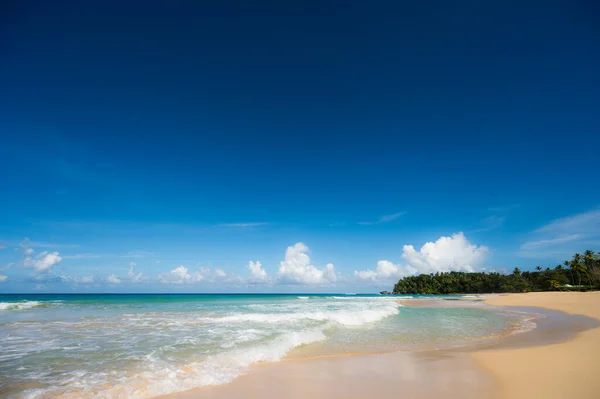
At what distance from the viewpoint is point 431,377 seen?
612cm

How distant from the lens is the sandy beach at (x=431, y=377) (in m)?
5.24

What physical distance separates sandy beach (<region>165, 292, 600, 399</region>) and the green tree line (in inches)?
3151

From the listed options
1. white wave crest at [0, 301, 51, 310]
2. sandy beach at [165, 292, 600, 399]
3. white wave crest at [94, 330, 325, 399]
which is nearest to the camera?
sandy beach at [165, 292, 600, 399]

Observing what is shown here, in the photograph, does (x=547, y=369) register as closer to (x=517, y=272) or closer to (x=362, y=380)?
(x=362, y=380)

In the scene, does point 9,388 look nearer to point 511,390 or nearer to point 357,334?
point 511,390

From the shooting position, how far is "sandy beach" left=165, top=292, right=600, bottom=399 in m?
5.24

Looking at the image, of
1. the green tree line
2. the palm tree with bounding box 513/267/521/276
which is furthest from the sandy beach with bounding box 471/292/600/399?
the palm tree with bounding box 513/267/521/276

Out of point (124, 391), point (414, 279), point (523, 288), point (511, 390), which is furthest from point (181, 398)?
point (414, 279)

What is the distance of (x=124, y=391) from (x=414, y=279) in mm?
141488

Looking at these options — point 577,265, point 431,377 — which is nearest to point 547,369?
point 431,377

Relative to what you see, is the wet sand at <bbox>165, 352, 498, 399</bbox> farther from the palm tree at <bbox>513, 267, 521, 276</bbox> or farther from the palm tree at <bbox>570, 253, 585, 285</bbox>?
the palm tree at <bbox>513, 267, 521, 276</bbox>

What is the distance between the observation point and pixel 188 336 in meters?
11.2

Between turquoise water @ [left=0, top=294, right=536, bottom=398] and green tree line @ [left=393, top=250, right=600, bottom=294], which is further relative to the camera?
green tree line @ [left=393, top=250, right=600, bottom=294]

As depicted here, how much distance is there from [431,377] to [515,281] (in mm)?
111803
